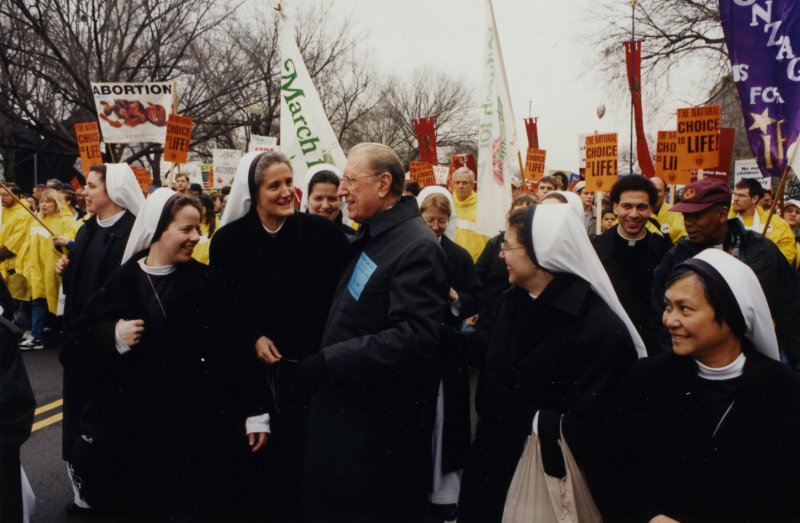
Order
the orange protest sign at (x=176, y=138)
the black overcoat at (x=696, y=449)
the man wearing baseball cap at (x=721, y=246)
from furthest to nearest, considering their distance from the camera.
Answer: the orange protest sign at (x=176, y=138)
the man wearing baseball cap at (x=721, y=246)
the black overcoat at (x=696, y=449)

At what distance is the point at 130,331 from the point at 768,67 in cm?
414

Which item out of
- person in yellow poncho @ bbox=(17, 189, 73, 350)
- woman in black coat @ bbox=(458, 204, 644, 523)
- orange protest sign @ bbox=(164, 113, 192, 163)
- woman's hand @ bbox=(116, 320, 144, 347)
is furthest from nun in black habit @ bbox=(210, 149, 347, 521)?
person in yellow poncho @ bbox=(17, 189, 73, 350)

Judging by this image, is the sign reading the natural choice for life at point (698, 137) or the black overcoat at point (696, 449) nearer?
the black overcoat at point (696, 449)

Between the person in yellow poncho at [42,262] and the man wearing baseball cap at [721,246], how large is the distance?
806 centimetres

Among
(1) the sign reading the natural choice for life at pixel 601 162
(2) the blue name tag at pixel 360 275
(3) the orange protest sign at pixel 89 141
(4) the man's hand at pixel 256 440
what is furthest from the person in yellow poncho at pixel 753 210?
(3) the orange protest sign at pixel 89 141

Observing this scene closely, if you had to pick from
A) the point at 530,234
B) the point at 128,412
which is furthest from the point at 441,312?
the point at 128,412

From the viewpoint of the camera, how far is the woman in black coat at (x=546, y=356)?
2.45 metres

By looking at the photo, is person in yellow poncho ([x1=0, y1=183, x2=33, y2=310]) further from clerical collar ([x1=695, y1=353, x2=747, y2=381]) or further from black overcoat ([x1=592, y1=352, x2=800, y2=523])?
clerical collar ([x1=695, y1=353, x2=747, y2=381])

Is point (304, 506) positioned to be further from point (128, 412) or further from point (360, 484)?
point (128, 412)

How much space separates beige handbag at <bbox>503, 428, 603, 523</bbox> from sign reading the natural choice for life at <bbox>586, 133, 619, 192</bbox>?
231 inches

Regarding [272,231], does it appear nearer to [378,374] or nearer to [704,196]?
[378,374]

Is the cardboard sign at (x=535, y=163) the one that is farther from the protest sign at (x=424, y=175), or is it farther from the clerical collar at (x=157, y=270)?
the clerical collar at (x=157, y=270)

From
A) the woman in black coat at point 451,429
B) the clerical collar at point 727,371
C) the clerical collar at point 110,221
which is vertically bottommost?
the woman in black coat at point 451,429

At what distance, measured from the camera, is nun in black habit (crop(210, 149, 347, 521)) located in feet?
11.4
